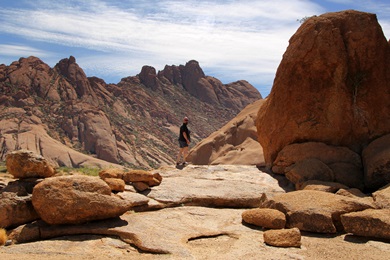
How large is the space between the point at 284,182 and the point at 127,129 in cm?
6864

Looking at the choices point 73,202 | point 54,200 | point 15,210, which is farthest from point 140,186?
point 15,210

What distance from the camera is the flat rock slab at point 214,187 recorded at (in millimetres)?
10219

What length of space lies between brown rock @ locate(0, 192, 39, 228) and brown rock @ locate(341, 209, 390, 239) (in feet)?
20.5

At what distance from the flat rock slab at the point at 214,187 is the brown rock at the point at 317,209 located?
1.91 meters

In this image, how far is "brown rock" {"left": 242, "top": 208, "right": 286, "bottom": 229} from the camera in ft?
26.2

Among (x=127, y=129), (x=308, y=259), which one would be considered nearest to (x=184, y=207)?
(x=308, y=259)

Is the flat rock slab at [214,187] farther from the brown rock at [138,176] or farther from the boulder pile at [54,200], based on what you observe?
the boulder pile at [54,200]

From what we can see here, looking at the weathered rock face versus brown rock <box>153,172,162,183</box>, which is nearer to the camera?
brown rock <box>153,172,162,183</box>

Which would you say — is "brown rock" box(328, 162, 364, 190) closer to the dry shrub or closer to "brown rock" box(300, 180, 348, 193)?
"brown rock" box(300, 180, 348, 193)

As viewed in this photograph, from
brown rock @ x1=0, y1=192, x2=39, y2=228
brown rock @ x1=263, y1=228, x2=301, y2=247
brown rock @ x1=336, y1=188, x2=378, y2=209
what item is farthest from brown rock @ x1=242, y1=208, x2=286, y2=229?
brown rock @ x1=0, y1=192, x2=39, y2=228

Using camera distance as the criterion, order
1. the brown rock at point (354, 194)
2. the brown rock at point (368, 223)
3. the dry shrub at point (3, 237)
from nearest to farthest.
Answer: the brown rock at point (368, 223) < the dry shrub at point (3, 237) < the brown rock at point (354, 194)

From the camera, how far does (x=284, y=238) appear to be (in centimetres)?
A: 705

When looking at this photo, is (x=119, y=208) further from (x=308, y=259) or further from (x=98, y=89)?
(x=98, y=89)

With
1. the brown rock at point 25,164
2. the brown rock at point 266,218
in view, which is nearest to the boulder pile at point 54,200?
the brown rock at point 25,164
